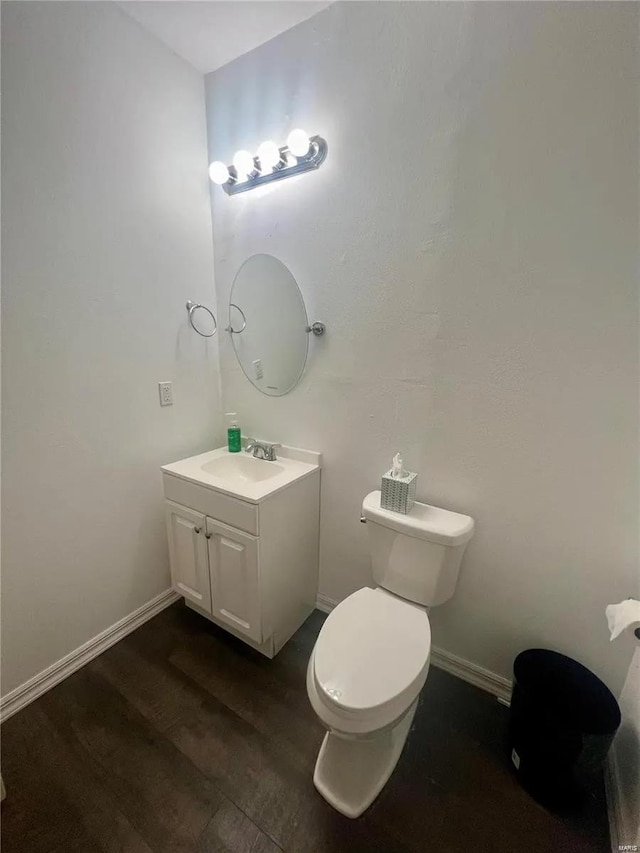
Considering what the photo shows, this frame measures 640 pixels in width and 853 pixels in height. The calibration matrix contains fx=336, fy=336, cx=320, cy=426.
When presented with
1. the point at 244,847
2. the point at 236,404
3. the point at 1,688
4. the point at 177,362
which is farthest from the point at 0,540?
the point at 244,847

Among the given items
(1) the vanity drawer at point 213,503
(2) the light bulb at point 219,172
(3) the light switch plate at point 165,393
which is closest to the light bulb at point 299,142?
(2) the light bulb at point 219,172

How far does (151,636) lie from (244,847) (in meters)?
0.90

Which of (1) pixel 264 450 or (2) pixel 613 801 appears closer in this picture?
Result: (2) pixel 613 801

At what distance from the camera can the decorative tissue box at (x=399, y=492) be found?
1207 mm

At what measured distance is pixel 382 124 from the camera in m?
1.20

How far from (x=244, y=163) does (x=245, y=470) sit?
1.36 meters

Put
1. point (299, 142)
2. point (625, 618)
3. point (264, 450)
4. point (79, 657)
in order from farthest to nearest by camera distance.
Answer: point (264, 450), point (79, 657), point (299, 142), point (625, 618)

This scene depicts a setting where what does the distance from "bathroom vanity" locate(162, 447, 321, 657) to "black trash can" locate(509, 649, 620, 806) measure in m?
0.89

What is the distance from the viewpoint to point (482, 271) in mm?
1110

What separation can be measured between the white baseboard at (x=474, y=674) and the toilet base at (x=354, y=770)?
401mm

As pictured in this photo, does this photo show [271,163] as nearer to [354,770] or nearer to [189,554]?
[189,554]

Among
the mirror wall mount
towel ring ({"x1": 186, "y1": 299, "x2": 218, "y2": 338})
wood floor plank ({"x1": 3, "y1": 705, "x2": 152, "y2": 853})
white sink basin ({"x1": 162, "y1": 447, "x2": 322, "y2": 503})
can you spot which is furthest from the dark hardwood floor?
towel ring ({"x1": 186, "y1": 299, "x2": 218, "y2": 338})

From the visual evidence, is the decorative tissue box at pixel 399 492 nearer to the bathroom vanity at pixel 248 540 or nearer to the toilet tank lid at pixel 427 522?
the toilet tank lid at pixel 427 522

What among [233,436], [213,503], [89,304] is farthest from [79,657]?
[89,304]
